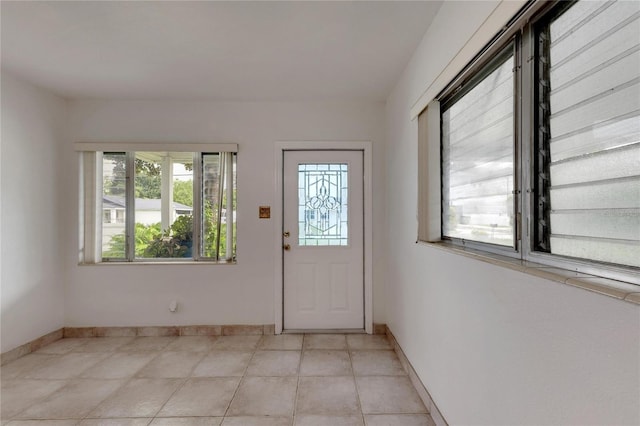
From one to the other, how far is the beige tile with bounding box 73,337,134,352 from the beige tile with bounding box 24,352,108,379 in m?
0.10

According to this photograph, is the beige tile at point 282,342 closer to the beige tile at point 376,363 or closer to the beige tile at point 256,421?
the beige tile at point 376,363

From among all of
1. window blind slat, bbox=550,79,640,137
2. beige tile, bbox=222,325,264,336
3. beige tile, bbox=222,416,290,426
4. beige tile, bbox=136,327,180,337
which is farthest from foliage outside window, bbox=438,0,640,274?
beige tile, bbox=136,327,180,337

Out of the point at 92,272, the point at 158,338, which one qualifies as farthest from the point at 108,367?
the point at 92,272

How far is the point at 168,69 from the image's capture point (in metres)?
2.54

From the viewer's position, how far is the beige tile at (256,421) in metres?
1.84

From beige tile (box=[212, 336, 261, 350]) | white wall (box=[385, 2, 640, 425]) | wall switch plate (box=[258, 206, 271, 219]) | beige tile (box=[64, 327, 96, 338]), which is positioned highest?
wall switch plate (box=[258, 206, 271, 219])

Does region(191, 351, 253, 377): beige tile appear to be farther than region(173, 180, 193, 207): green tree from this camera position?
No

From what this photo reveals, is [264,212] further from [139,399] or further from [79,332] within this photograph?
[79,332]

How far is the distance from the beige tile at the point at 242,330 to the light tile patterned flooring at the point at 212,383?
12 centimetres

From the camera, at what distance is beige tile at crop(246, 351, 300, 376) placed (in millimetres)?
2441

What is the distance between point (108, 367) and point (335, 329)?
2.00m

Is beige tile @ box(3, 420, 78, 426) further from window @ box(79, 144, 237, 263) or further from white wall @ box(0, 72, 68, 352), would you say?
window @ box(79, 144, 237, 263)

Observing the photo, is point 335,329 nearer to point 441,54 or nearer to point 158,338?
point 158,338

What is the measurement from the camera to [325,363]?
2590 mm
